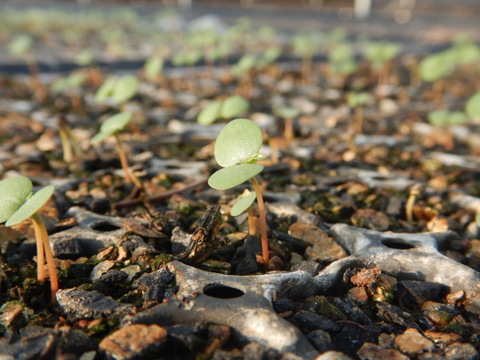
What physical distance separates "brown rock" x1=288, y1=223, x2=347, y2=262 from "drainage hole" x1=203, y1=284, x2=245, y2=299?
373 mm

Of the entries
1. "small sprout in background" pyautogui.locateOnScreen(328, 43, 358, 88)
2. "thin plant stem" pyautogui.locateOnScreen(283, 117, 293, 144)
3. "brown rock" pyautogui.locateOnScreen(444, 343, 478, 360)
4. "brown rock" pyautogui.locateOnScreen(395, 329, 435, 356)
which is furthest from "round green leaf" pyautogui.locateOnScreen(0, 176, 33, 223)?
"small sprout in background" pyautogui.locateOnScreen(328, 43, 358, 88)

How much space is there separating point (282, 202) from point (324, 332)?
0.81 meters

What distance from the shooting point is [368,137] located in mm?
3146

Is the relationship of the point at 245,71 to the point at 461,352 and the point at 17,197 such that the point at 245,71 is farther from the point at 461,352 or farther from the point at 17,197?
the point at 461,352

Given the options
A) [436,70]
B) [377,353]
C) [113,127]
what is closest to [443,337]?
[377,353]

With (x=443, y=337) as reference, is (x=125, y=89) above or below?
above

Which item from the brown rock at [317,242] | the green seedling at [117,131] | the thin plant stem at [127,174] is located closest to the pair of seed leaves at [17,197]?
the green seedling at [117,131]

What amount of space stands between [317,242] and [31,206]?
95 cm

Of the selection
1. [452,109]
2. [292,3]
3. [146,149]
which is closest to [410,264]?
[146,149]

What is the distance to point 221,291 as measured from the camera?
51.0 inches

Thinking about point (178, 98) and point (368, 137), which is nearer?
point (368, 137)

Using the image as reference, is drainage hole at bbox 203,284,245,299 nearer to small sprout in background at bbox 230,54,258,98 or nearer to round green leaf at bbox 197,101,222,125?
round green leaf at bbox 197,101,222,125

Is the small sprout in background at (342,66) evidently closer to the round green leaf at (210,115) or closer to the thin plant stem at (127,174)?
the round green leaf at (210,115)

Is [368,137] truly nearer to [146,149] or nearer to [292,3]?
[146,149]
